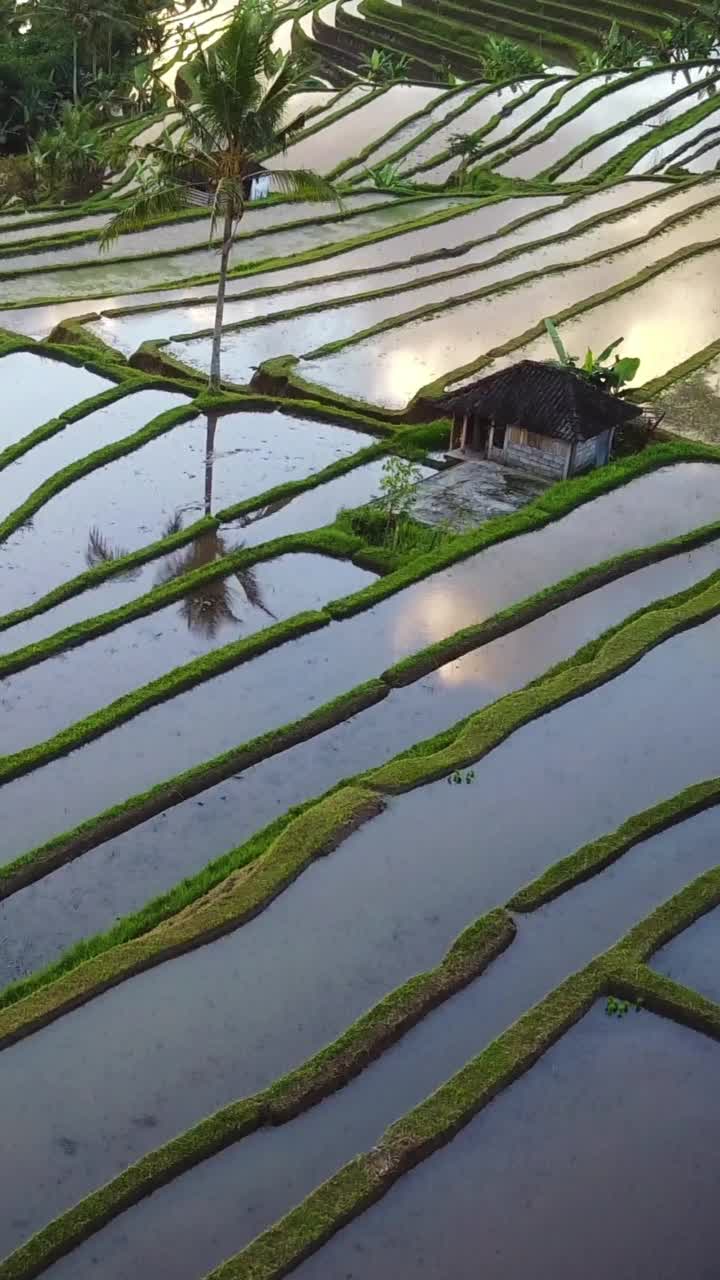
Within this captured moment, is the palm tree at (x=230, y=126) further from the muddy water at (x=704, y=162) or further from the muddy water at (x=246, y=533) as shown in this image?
the muddy water at (x=704, y=162)

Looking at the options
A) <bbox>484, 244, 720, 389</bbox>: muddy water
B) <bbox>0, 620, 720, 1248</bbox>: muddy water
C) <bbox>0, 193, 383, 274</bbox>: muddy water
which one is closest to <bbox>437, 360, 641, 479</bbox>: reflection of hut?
<bbox>484, 244, 720, 389</bbox>: muddy water

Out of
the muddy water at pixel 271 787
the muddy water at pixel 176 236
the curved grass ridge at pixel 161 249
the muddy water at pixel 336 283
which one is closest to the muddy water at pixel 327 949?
the muddy water at pixel 271 787

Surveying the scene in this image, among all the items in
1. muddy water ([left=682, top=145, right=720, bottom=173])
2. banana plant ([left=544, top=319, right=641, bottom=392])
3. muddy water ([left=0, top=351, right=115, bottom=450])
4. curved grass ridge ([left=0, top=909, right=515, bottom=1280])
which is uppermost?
muddy water ([left=682, top=145, right=720, bottom=173])

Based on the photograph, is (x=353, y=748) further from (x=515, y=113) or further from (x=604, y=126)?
(x=515, y=113)

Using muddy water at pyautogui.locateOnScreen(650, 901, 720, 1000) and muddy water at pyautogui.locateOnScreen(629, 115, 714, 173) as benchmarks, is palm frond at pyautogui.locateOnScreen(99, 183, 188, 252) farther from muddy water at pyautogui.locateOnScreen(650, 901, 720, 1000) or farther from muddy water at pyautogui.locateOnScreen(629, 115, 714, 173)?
muddy water at pyautogui.locateOnScreen(629, 115, 714, 173)

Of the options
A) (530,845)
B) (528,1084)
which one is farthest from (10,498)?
(528,1084)

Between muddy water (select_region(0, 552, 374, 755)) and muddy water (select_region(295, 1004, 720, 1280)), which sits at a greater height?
muddy water (select_region(0, 552, 374, 755))
